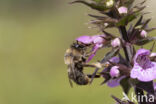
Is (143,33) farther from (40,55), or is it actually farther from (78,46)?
(40,55)

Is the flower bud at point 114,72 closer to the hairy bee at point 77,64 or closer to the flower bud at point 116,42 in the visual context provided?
the flower bud at point 116,42

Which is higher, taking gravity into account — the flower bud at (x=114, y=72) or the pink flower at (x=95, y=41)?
the pink flower at (x=95, y=41)

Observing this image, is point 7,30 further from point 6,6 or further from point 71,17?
point 6,6

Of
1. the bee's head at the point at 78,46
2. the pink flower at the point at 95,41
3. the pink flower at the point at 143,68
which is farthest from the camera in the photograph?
the bee's head at the point at 78,46

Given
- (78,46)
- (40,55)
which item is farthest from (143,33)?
(40,55)

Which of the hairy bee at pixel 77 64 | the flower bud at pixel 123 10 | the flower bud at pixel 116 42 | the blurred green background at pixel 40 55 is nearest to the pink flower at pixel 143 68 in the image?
the flower bud at pixel 116 42
